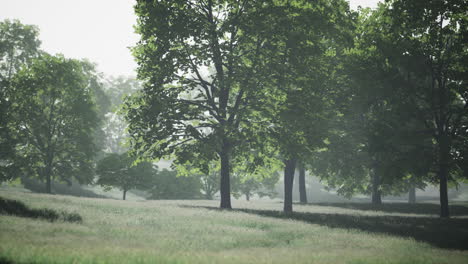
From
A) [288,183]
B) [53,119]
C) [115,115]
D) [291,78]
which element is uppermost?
[115,115]

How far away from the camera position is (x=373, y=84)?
21.6 meters

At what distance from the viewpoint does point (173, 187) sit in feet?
142

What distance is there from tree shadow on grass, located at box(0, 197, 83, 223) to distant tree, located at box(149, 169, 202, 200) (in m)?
28.2

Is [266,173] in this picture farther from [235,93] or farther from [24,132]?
[24,132]

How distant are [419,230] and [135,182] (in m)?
27.2

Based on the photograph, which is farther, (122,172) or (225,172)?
(122,172)

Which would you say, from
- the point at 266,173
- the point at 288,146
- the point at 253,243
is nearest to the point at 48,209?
the point at 253,243

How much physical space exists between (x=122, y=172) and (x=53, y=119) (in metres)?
8.61

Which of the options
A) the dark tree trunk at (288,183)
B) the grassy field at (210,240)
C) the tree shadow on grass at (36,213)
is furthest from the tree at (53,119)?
the dark tree trunk at (288,183)

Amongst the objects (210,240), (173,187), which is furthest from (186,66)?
(173,187)

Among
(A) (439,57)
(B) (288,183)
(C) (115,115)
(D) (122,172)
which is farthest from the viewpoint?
(C) (115,115)

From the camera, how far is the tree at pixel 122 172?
3409cm

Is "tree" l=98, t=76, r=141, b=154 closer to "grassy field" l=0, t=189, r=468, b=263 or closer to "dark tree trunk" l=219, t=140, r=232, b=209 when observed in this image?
"dark tree trunk" l=219, t=140, r=232, b=209

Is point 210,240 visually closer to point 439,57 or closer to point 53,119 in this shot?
point 439,57
